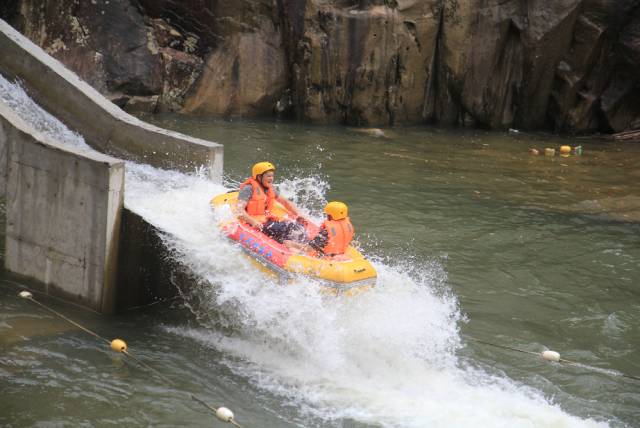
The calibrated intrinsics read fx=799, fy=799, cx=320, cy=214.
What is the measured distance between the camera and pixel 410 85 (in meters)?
21.3

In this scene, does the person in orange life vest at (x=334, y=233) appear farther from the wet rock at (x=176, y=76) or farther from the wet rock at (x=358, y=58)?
the wet rock at (x=176, y=76)

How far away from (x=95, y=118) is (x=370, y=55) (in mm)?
9684

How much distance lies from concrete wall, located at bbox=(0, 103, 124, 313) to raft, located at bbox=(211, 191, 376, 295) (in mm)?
1437

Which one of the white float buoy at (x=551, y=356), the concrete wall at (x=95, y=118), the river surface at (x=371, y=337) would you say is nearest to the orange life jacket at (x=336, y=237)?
the river surface at (x=371, y=337)

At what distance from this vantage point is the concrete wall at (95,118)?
1144cm

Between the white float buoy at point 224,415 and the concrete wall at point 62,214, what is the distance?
264 centimetres

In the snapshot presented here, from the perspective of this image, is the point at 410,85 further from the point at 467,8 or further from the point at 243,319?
the point at 243,319

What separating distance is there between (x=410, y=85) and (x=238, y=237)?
42.9 feet

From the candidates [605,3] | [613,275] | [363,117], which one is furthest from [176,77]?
[613,275]

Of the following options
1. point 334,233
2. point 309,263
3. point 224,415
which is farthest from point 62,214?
point 224,415

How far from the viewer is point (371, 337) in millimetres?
8320

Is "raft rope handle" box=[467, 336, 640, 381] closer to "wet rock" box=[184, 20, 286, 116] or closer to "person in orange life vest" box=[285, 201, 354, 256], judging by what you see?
"person in orange life vest" box=[285, 201, 354, 256]

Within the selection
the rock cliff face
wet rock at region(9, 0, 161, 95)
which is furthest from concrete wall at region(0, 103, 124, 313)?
the rock cliff face

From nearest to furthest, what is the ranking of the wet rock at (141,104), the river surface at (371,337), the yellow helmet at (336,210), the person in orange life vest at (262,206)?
the river surface at (371,337) → the yellow helmet at (336,210) → the person in orange life vest at (262,206) → the wet rock at (141,104)
